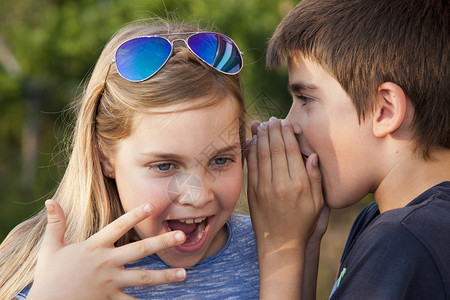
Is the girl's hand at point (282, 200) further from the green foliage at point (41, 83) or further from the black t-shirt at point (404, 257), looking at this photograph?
the green foliage at point (41, 83)

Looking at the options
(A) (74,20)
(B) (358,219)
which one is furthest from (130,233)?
(A) (74,20)

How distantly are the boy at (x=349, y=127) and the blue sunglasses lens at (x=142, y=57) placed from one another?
0.66 metres

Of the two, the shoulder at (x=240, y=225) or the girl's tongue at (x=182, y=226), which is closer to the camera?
the girl's tongue at (x=182, y=226)

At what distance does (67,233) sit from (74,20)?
8.31 meters

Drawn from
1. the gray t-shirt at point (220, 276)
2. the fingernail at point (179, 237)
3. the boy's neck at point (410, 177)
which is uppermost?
the fingernail at point (179, 237)

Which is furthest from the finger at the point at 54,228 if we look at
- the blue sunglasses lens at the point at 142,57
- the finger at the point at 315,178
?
the finger at the point at 315,178

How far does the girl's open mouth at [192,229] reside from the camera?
2.63m

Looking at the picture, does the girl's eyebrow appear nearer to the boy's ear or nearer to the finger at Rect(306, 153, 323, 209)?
the finger at Rect(306, 153, 323, 209)

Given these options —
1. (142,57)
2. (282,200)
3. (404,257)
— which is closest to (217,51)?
(142,57)

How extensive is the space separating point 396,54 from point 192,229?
4.13 feet

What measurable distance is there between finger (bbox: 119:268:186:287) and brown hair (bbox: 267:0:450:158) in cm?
116

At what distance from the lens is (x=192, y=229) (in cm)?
269

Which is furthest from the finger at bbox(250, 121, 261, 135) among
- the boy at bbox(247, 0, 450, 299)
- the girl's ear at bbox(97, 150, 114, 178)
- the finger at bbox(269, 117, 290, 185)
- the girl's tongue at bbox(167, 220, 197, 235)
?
the girl's ear at bbox(97, 150, 114, 178)

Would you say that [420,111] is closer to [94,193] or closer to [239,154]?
[239,154]
